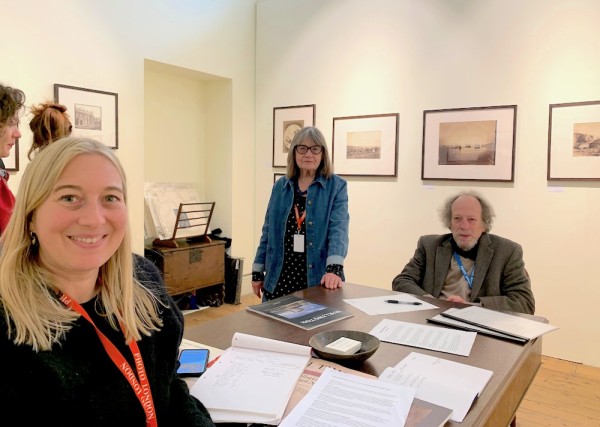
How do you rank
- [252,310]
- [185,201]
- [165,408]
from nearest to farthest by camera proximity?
[165,408] → [252,310] → [185,201]

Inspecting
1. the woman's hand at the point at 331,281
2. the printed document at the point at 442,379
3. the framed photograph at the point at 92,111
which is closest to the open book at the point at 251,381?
the printed document at the point at 442,379

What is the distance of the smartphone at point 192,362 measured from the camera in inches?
47.4

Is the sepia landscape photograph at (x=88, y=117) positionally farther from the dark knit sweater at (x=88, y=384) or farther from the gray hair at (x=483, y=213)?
the dark knit sweater at (x=88, y=384)

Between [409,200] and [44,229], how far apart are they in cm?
339

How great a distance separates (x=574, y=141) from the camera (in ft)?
10.7

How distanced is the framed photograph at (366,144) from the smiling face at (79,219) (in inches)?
130

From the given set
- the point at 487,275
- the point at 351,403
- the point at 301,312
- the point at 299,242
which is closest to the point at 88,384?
the point at 351,403

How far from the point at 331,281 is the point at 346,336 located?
785 millimetres

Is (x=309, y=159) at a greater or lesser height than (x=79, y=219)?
greater

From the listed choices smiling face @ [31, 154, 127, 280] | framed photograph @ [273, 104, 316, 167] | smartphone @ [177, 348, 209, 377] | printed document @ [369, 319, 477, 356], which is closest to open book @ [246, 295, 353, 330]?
printed document @ [369, 319, 477, 356]

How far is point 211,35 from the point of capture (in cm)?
441

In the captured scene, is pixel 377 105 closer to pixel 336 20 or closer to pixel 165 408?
pixel 336 20

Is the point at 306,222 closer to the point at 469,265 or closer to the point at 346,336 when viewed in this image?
the point at 469,265

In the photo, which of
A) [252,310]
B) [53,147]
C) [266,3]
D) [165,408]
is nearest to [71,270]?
[53,147]
